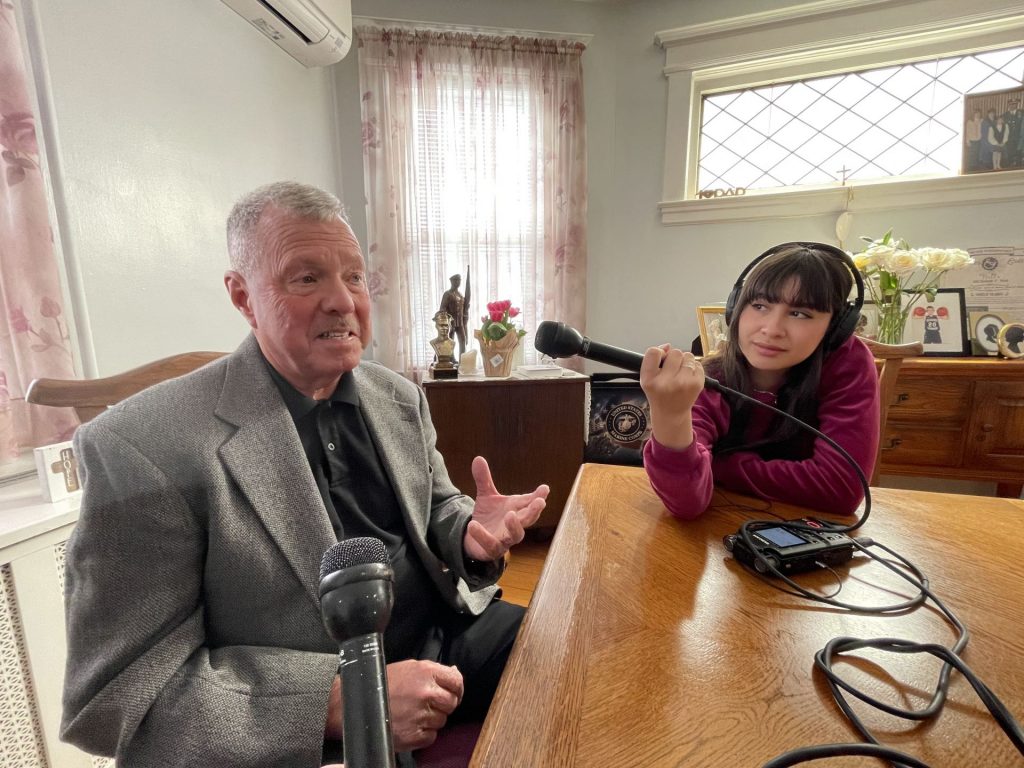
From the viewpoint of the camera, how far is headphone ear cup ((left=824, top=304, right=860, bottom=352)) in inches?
35.4

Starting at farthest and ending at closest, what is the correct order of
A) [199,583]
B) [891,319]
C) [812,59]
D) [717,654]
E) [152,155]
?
[812,59] → [891,319] → [152,155] → [199,583] → [717,654]

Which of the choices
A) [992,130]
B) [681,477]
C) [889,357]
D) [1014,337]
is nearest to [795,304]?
[681,477]

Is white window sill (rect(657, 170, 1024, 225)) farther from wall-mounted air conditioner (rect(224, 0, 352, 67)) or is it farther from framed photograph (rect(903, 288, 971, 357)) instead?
wall-mounted air conditioner (rect(224, 0, 352, 67))

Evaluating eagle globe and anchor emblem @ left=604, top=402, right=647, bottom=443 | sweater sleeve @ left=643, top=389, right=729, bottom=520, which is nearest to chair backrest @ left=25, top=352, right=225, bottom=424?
sweater sleeve @ left=643, top=389, right=729, bottom=520

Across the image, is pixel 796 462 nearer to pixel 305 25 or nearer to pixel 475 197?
pixel 475 197

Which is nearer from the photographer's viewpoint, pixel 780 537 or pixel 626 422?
pixel 780 537

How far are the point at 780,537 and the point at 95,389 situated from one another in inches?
42.0

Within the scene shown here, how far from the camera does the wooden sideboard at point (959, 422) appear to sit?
5.65 feet

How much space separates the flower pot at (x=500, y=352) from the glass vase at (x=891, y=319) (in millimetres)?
1500

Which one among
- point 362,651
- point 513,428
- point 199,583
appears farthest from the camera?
point 513,428

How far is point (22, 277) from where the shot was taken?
0.95m

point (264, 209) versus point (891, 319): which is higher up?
point (264, 209)

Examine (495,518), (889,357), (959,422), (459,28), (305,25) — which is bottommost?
(959,422)

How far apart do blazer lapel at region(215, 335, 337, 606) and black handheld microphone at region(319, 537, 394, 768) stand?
36cm
